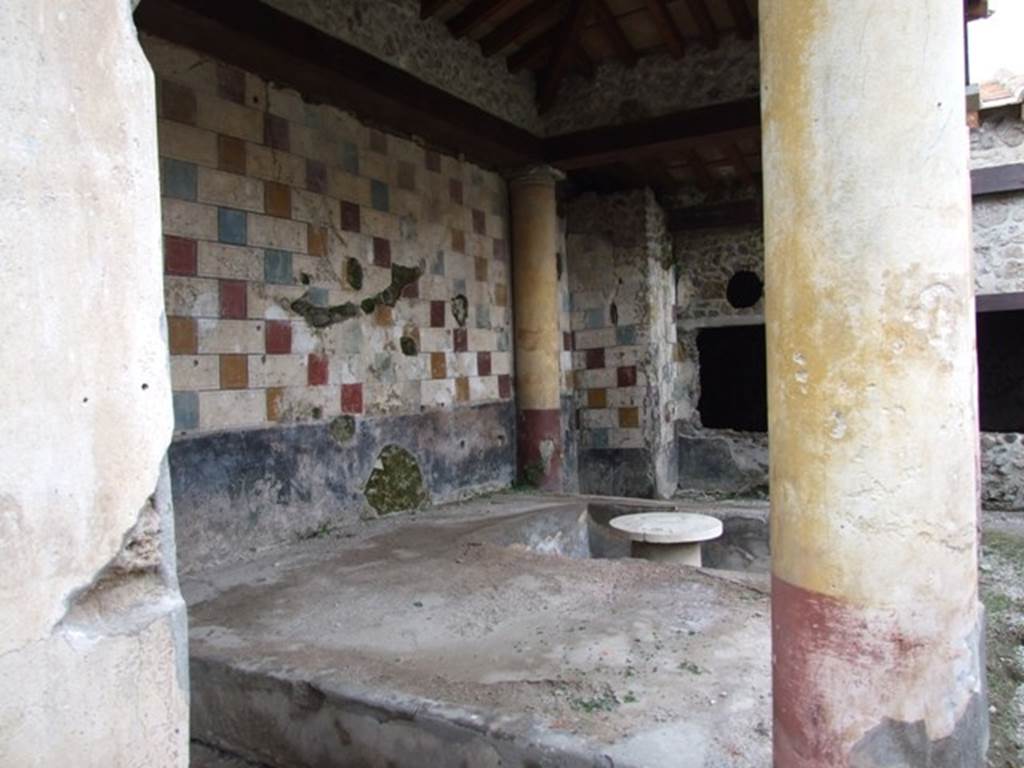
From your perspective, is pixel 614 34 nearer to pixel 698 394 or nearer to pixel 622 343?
pixel 622 343

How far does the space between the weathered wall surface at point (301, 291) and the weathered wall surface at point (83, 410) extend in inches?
126

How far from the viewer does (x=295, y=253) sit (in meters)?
4.89

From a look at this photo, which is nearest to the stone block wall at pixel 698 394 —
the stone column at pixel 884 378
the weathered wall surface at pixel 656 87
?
the weathered wall surface at pixel 656 87

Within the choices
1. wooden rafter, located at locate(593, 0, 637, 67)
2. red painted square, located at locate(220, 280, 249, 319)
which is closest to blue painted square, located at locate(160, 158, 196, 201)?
red painted square, located at locate(220, 280, 249, 319)

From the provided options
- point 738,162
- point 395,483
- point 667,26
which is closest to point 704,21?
point 667,26

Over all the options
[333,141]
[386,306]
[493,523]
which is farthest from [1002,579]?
[333,141]

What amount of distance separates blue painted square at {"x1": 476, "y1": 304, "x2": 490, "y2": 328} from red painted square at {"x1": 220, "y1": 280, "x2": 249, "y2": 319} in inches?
102

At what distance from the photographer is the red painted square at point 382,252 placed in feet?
18.3

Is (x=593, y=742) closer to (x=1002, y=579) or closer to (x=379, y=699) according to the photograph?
(x=379, y=699)

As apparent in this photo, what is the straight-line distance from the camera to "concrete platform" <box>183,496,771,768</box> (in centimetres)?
225

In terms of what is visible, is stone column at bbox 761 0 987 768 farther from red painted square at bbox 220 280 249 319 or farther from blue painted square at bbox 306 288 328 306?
blue painted square at bbox 306 288 328 306

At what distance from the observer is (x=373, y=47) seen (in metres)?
5.16

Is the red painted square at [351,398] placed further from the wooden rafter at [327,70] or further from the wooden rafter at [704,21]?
the wooden rafter at [704,21]

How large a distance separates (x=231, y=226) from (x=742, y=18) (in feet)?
13.7
